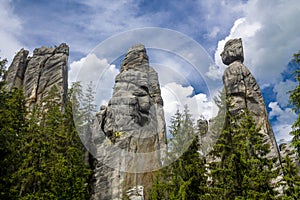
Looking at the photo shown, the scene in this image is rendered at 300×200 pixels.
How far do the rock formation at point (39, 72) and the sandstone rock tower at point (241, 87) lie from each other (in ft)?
81.4

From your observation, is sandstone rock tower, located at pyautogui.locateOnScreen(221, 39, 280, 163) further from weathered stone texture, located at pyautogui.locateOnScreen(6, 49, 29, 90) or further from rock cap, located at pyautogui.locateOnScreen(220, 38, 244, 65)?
weathered stone texture, located at pyautogui.locateOnScreen(6, 49, 29, 90)

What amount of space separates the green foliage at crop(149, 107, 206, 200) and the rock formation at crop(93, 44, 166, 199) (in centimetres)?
984

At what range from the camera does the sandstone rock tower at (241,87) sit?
4366 centimetres

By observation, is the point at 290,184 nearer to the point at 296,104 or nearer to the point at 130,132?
the point at 296,104

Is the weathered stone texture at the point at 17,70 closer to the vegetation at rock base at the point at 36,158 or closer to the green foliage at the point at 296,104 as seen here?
the vegetation at rock base at the point at 36,158

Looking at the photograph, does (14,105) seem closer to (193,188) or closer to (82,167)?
(82,167)

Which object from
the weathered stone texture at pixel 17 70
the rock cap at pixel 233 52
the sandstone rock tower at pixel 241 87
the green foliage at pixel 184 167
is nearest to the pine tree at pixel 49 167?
the green foliage at pixel 184 167

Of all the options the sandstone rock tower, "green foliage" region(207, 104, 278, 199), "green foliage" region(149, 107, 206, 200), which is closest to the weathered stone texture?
the sandstone rock tower

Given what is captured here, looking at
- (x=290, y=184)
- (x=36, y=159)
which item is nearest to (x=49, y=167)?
(x=36, y=159)

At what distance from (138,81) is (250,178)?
99.2ft

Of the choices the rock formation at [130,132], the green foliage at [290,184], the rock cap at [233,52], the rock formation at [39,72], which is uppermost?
the rock cap at [233,52]

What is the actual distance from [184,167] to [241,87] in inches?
1159

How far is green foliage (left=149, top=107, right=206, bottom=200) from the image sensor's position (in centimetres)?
1919

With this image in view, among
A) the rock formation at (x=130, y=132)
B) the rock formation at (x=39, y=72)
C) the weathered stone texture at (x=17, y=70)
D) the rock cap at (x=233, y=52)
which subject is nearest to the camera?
the rock formation at (x=130, y=132)
